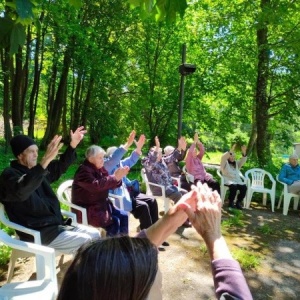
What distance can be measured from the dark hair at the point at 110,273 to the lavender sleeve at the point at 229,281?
0.80ft

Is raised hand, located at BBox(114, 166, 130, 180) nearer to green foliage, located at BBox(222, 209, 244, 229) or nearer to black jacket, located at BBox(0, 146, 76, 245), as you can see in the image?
black jacket, located at BBox(0, 146, 76, 245)

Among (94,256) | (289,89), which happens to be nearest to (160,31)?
(289,89)

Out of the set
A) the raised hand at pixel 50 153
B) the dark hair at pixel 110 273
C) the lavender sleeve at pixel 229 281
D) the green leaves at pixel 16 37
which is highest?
the green leaves at pixel 16 37

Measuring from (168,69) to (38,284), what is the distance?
1038 cm

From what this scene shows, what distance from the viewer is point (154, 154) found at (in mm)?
4977

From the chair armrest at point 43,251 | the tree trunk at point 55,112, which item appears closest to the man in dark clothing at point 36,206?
the chair armrest at point 43,251

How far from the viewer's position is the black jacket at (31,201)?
2324mm

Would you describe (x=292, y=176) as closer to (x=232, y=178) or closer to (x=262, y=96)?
(x=232, y=178)

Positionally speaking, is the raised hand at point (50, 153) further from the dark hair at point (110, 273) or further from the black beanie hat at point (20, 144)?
the dark hair at point (110, 273)

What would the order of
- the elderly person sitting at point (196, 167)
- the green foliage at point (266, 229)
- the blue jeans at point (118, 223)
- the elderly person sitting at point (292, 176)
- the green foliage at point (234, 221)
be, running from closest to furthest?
the blue jeans at point (118, 223) → the green foliage at point (266, 229) → the green foliage at point (234, 221) → the elderly person sitting at point (196, 167) → the elderly person sitting at point (292, 176)

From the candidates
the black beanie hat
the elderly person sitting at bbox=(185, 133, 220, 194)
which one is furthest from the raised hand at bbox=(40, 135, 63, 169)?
the elderly person sitting at bbox=(185, 133, 220, 194)

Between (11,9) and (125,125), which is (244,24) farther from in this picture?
(11,9)

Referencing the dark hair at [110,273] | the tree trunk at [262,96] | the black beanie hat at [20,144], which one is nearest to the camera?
the dark hair at [110,273]

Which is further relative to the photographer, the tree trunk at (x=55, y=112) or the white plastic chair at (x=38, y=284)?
the tree trunk at (x=55, y=112)
